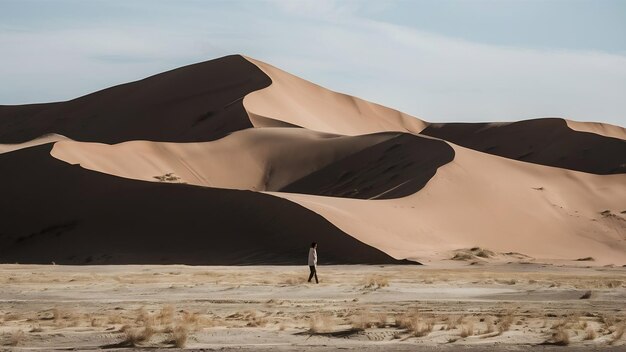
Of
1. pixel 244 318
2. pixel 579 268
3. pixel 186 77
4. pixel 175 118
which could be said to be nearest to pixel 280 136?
pixel 175 118

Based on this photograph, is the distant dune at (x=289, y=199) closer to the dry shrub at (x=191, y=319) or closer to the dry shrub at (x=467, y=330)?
the dry shrub at (x=191, y=319)

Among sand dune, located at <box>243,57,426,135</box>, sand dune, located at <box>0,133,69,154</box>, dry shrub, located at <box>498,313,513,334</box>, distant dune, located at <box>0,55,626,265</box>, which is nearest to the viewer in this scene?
dry shrub, located at <box>498,313,513,334</box>

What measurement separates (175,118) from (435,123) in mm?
36893

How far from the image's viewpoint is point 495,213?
6322cm

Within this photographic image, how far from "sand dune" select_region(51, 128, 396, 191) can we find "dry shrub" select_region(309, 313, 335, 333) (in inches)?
1859

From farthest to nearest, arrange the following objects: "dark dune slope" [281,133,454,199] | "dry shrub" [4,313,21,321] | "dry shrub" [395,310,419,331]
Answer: "dark dune slope" [281,133,454,199], "dry shrub" [4,313,21,321], "dry shrub" [395,310,419,331]

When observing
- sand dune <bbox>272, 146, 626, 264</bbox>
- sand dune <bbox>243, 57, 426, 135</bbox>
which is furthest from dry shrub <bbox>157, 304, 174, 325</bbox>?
sand dune <bbox>243, 57, 426, 135</bbox>

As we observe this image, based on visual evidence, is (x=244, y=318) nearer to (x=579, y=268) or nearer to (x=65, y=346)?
(x=65, y=346)

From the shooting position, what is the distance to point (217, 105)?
340ft

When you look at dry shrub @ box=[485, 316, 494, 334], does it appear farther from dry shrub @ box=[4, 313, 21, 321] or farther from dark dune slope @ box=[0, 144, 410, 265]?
dark dune slope @ box=[0, 144, 410, 265]

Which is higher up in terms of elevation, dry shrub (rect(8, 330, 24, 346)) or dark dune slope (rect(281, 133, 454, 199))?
dark dune slope (rect(281, 133, 454, 199))

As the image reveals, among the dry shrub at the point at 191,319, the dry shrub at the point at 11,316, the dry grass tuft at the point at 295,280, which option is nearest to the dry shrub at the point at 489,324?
the dry shrub at the point at 191,319

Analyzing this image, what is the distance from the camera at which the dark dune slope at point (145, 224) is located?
52.2 meters

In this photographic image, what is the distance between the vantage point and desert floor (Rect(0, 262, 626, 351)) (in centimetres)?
1808
